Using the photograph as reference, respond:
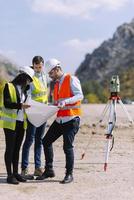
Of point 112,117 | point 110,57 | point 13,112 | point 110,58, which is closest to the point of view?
point 13,112

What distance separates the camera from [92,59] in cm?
16412

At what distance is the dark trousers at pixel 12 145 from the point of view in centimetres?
839

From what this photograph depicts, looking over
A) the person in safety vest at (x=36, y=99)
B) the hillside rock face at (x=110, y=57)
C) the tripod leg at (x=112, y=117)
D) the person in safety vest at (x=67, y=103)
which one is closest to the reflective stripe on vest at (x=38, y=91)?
the person in safety vest at (x=36, y=99)

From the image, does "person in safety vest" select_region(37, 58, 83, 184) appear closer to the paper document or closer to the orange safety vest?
the orange safety vest

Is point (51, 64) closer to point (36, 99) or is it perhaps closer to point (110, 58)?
point (36, 99)

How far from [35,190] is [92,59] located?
15701cm

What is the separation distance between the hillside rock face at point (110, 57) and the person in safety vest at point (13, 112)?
124 m

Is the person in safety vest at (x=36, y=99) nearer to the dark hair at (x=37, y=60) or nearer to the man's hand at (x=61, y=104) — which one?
the dark hair at (x=37, y=60)

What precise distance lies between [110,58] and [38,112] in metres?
151

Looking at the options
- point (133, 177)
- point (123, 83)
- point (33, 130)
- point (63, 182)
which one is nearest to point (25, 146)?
point (33, 130)

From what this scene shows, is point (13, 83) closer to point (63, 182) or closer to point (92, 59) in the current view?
point (63, 182)

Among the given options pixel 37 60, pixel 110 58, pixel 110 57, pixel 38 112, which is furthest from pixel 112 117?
pixel 110 57

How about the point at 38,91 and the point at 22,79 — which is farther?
the point at 38,91

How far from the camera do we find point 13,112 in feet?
27.6
